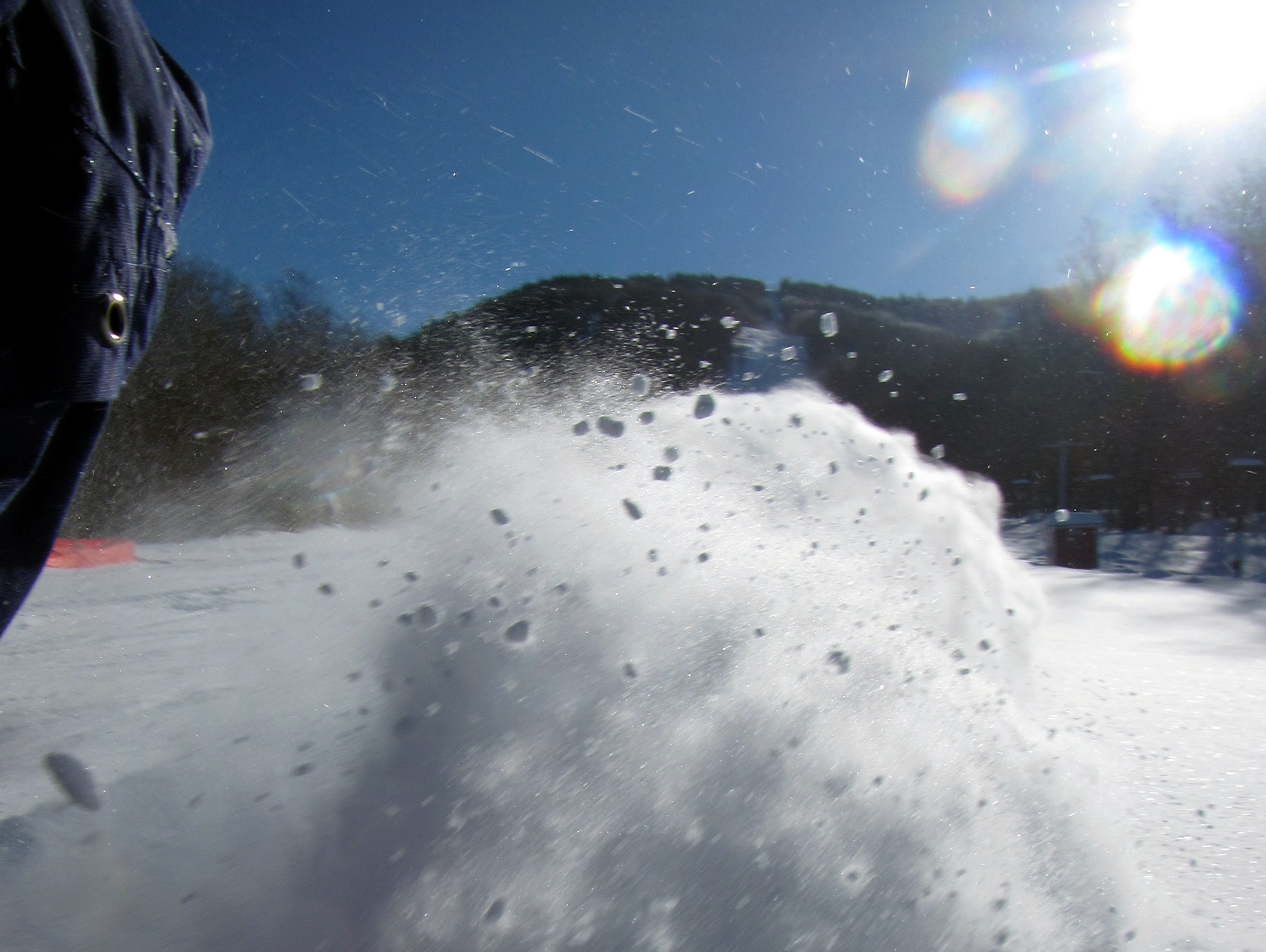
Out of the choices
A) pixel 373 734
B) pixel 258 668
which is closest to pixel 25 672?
pixel 258 668

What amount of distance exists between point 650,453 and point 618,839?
1.09m

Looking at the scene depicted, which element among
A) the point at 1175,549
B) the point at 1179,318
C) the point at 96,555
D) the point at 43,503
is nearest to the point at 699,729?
the point at 43,503

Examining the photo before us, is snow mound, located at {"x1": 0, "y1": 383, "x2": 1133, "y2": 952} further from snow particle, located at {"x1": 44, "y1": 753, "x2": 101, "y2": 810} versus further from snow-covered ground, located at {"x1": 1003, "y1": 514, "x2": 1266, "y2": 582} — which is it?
snow-covered ground, located at {"x1": 1003, "y1": 514, "x2": 1266, "y2": 582}

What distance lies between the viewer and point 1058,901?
1.17 metres

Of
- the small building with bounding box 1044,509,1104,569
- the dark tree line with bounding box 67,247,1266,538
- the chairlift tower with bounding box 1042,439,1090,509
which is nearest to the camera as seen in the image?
the dark tree line with bounding box 67,247,1266,538

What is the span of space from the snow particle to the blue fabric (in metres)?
0.85

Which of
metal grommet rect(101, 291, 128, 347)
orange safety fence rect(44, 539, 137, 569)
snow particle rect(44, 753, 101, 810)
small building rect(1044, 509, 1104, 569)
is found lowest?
snow particle rect(44, 753, 101, 810)

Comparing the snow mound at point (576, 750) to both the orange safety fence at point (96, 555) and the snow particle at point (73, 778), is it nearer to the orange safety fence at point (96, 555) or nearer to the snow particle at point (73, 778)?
the snow particle at point (73, 778)

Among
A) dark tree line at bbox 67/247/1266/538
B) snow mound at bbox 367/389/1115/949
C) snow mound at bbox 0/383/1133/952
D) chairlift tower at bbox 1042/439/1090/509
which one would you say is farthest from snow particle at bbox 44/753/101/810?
chairlift tower at bbox 1042/439/1090/509

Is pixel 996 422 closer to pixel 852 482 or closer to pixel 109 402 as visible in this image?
pixel 852 482

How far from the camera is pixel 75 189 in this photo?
2.47 ft

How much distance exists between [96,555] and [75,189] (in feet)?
11.4

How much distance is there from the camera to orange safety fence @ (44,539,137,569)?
350cm

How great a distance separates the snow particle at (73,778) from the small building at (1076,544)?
7.14 m
